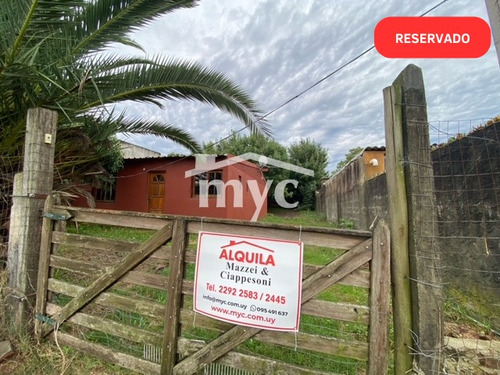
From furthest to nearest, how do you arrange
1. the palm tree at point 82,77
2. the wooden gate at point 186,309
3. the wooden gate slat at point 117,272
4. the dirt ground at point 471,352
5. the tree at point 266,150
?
the tree at point 266,150
the palm tree at point 82,77
the wooden gate slat at point 117,272
the dirt ground at point 471,352
the wooden gate at point 186,309

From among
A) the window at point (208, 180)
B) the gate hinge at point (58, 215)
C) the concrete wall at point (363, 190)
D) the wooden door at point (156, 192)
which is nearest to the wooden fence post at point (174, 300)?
the gate hinge at point (58, 215)

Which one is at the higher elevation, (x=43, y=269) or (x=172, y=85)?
(x=172, y=85)

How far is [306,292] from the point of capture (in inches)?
65.2

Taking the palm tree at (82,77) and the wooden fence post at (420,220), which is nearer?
the wooden fence post at (420,220)

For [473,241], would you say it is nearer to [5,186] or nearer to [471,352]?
[471,352]

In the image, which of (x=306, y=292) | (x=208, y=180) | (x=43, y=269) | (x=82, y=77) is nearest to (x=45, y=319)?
(x=43, y=269)

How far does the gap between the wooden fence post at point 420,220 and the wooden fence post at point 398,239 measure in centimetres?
2

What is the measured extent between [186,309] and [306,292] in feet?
3.02

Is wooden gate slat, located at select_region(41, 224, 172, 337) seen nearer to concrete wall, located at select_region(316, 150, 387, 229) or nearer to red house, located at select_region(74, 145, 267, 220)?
concrete wall, located at select_region(316, 150, 387, 229)

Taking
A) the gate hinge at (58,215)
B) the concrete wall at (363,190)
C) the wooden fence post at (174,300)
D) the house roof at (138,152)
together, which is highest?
the house roof at (138,152)

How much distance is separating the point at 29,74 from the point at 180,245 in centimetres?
239

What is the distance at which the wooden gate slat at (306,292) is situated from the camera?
156 centimetres

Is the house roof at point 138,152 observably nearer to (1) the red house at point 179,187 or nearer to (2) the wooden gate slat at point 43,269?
(1) the red house at point 179,187

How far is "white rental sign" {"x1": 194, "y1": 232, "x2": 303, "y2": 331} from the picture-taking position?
1.67 meters
